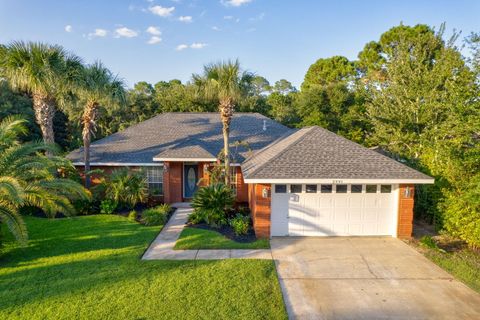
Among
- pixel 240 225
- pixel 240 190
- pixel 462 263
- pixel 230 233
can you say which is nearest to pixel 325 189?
pixel 240 225

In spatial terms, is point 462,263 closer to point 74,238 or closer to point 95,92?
point 74,238

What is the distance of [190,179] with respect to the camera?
1553cm

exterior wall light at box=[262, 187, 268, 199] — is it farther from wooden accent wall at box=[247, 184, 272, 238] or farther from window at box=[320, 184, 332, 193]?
window at box=[320, 184, 332, 193]

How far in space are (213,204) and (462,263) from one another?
821 cm

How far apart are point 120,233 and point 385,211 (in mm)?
9595

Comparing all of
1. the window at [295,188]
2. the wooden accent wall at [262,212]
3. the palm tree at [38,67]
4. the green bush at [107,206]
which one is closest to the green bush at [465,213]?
the window at [295,188]

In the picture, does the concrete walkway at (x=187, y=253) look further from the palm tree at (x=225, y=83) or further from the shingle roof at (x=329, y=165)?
the palm tree at (x=225, y=83)

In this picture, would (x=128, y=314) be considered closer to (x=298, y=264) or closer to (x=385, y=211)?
(x=298, y=264)

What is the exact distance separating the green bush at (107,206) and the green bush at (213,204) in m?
4.14

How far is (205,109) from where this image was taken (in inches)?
1220

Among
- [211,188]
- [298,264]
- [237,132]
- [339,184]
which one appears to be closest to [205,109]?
[237,132]

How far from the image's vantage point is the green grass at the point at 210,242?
9227 mm

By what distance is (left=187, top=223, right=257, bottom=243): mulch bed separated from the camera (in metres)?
9.93

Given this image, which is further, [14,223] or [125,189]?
[125,189]
